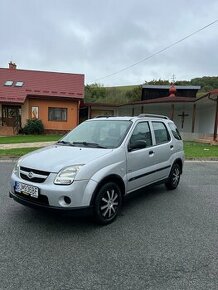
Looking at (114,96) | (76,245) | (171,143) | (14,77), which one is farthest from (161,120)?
(114,96)

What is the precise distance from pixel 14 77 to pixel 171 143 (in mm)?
23837

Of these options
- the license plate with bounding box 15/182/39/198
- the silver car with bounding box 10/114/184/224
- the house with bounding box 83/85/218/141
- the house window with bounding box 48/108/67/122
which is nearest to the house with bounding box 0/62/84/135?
the house window with bounding box 48/108/67/122

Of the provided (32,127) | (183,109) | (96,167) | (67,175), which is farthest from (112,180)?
(183,109)

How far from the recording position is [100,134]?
213 inches

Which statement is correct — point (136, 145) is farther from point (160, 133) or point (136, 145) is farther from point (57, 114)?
point (57, 114)

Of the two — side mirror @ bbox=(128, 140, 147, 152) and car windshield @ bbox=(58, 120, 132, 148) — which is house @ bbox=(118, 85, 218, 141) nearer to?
car windshield @ bbox=(58, 120, 132, 148)

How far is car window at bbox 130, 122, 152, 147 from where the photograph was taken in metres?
5.33

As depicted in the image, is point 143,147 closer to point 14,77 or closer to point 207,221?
point 207,221

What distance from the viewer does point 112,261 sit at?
3.45 metres

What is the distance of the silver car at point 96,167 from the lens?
411 cm

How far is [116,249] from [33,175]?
1621 mm

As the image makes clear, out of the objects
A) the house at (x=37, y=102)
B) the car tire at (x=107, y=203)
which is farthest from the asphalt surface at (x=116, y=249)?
the house at (x=37, y=102)

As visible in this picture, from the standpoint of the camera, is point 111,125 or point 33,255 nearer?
point 33,255

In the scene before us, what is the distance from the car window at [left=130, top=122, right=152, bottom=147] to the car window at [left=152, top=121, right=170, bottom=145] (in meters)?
0.30
